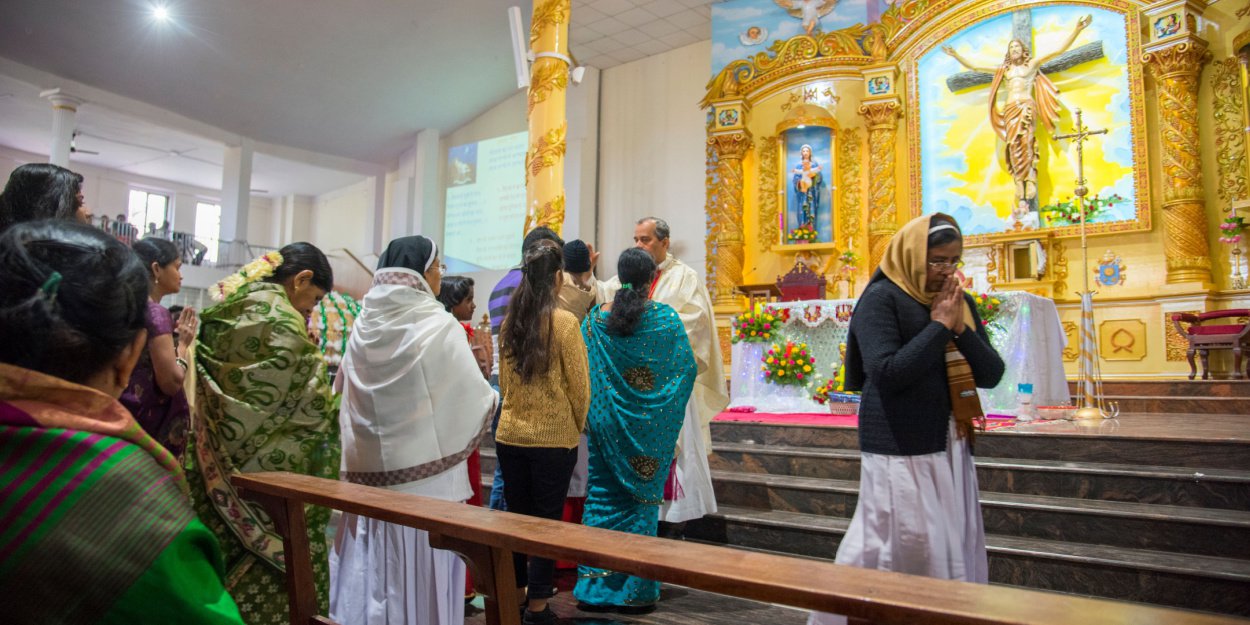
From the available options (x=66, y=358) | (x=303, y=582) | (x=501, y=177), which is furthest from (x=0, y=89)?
(x=66, y=358)

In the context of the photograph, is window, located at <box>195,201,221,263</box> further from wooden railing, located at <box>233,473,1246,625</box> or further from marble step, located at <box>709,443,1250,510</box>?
wooden railing, located at <box>233,473,1246,625</box>

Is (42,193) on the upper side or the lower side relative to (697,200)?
lower

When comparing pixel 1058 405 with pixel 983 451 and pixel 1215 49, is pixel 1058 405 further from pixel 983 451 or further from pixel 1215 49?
pixel 1215 49

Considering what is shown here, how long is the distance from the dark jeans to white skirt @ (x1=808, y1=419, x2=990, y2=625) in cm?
103

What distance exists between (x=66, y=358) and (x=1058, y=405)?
682cm

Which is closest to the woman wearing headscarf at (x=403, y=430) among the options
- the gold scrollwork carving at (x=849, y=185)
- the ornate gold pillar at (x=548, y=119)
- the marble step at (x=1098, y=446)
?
the marble step at (x=1098, y=446)

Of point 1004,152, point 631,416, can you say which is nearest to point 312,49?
point 1004,152

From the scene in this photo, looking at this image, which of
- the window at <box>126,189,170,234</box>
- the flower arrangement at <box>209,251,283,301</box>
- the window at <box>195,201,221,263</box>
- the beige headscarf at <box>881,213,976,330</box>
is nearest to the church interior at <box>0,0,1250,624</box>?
the beige headscarf at <box>881,213,976,330</box>

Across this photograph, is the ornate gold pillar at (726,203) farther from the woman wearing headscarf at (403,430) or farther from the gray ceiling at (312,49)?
the woman wearing headscarf at (403,430)

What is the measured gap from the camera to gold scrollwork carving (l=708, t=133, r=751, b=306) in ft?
32.0

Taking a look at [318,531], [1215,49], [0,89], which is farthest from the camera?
[0,89]

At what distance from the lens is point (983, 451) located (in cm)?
423

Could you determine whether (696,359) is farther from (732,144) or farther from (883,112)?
(732,144)

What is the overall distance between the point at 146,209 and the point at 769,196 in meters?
17.0
